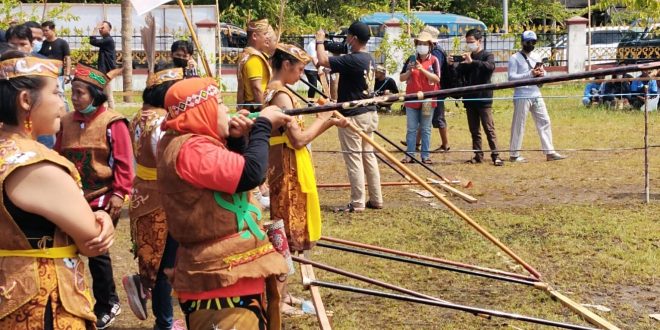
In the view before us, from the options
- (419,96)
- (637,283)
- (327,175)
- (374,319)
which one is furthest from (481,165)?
(419,96)

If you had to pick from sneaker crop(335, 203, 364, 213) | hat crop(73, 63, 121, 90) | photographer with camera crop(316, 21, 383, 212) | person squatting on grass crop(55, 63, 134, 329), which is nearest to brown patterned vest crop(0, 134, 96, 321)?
person squatting on grass crop(55, 63, 134, 329)

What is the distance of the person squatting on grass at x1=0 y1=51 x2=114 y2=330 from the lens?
11.2ft

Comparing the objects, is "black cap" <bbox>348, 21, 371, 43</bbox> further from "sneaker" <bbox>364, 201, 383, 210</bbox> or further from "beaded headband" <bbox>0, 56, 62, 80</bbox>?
"beaded headband" <bbox>0, 56, 62, 80</bbox>

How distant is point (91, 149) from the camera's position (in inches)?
228

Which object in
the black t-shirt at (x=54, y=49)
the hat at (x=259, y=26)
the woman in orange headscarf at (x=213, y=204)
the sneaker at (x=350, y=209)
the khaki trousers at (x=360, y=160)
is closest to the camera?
the woman in orange headscarf at (x=213, y=204)

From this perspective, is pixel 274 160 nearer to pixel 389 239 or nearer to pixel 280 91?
pixel 280 91

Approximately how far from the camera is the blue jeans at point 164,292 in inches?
224

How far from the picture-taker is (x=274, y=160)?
20.2 feet

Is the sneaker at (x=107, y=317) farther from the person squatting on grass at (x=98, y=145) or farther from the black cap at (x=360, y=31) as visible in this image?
the black cap at (x=360, y=31)

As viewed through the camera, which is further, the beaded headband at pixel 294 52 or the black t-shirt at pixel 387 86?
the black t-shirt at pixel 387 86

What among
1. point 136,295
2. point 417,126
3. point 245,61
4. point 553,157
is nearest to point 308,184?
point 136,295

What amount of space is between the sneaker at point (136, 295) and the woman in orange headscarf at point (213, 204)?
1828 mm

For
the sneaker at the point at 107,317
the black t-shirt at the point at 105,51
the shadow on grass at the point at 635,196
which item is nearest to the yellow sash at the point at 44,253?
the sneaker at the point at 107,317

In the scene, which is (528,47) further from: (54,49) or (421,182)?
(54,49)
